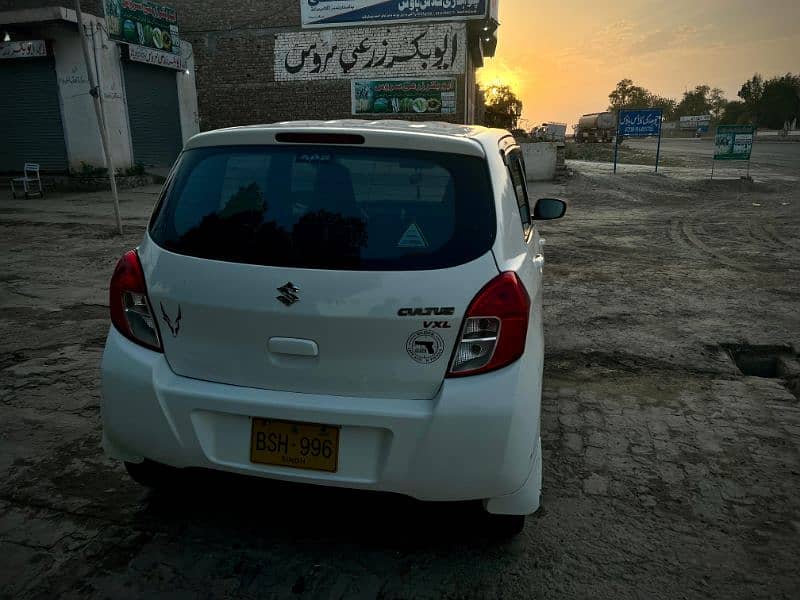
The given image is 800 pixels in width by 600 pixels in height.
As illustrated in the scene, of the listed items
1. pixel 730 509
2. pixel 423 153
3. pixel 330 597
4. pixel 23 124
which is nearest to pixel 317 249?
pixel 423 153

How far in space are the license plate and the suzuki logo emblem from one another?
439 mm

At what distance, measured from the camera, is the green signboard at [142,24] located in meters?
18.4

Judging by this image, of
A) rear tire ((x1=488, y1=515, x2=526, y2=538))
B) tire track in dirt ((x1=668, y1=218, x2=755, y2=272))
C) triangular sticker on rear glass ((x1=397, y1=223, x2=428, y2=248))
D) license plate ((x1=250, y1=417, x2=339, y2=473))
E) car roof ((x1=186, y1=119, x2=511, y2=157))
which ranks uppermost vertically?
car roof ((x1=186, y1=119, x2=511, y2=157))

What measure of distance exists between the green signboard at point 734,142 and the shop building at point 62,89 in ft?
63.0

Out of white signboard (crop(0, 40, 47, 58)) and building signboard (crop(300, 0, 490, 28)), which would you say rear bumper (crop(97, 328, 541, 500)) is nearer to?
white signboard (crop(0, 40, 47, 58))

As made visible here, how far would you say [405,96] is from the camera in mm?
24609

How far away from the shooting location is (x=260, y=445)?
224 cm

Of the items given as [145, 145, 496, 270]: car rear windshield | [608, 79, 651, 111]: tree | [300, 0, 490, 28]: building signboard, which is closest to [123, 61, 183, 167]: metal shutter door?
[300, 0, 490, 28]: building signboard

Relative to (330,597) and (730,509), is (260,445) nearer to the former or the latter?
(330,597)

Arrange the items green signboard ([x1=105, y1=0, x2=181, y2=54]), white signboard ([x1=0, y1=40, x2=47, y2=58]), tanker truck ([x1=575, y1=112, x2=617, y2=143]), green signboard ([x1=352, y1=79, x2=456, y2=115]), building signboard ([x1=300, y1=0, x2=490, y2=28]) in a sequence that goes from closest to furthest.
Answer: white signboard ([x1=0, y1=40, x2=47, y2=58])
green signboard ([x1=105, y1=0, x2=181, y2=54])
building signboard ([x1=300, y1=0, x2=490, y2=28])
green signboard ([x1=352, y1=79, x2=456, y2=115])
tanker truck ([x1=575, y1=112, x2=617, y2=143])

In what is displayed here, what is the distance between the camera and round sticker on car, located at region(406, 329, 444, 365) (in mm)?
2113

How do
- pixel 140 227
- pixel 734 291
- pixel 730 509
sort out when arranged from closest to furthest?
pixel 730 509 → pixel 734 291 → pixel 140 227

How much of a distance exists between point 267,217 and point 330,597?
1.44 m

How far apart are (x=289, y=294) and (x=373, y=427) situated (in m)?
0.56
